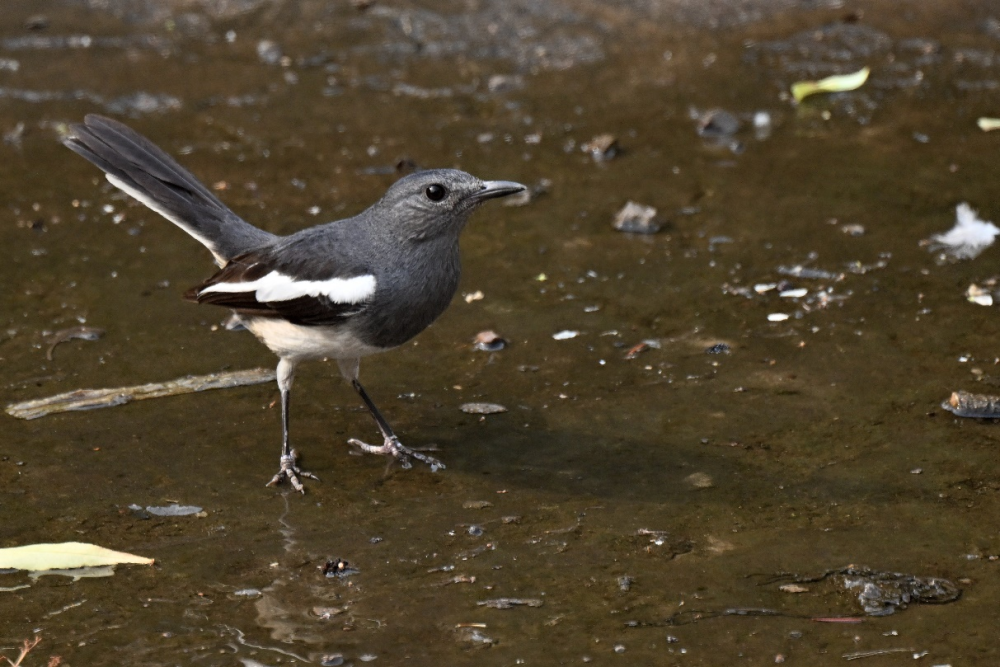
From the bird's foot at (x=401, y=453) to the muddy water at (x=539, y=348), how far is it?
0.17ft

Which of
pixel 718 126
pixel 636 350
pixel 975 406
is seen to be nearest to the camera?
pixel 975 406

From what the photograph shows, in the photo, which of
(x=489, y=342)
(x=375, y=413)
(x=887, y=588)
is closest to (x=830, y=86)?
(x=489, y=342)

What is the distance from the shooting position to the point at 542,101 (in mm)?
8211

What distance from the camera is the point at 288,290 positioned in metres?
4.98

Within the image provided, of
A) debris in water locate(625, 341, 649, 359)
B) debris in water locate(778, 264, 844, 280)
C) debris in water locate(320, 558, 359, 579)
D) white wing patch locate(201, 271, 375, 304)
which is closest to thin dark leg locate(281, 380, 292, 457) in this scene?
white wing patch locate(201, 271, 375, 304)

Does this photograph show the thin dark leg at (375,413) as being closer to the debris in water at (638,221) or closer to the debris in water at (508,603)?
the debris in water at (508,603)

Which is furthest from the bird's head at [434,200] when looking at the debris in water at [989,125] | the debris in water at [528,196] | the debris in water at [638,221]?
the debris in water at [989,125]

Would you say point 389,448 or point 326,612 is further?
point 389,448

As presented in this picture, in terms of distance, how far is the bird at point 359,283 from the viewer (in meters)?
4.84

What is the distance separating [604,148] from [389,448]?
308 centimetres

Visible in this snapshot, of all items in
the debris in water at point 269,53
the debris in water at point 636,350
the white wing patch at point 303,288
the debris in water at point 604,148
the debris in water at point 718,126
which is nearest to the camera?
the white wing patch at point 303,288

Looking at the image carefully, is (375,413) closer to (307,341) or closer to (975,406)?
(307,341)

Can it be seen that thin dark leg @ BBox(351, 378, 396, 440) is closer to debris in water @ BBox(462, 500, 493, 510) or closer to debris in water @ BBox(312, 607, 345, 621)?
debris in water @ BBox(462, 500, 493, 510)

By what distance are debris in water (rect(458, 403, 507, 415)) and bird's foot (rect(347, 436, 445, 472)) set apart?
0.37 metres
